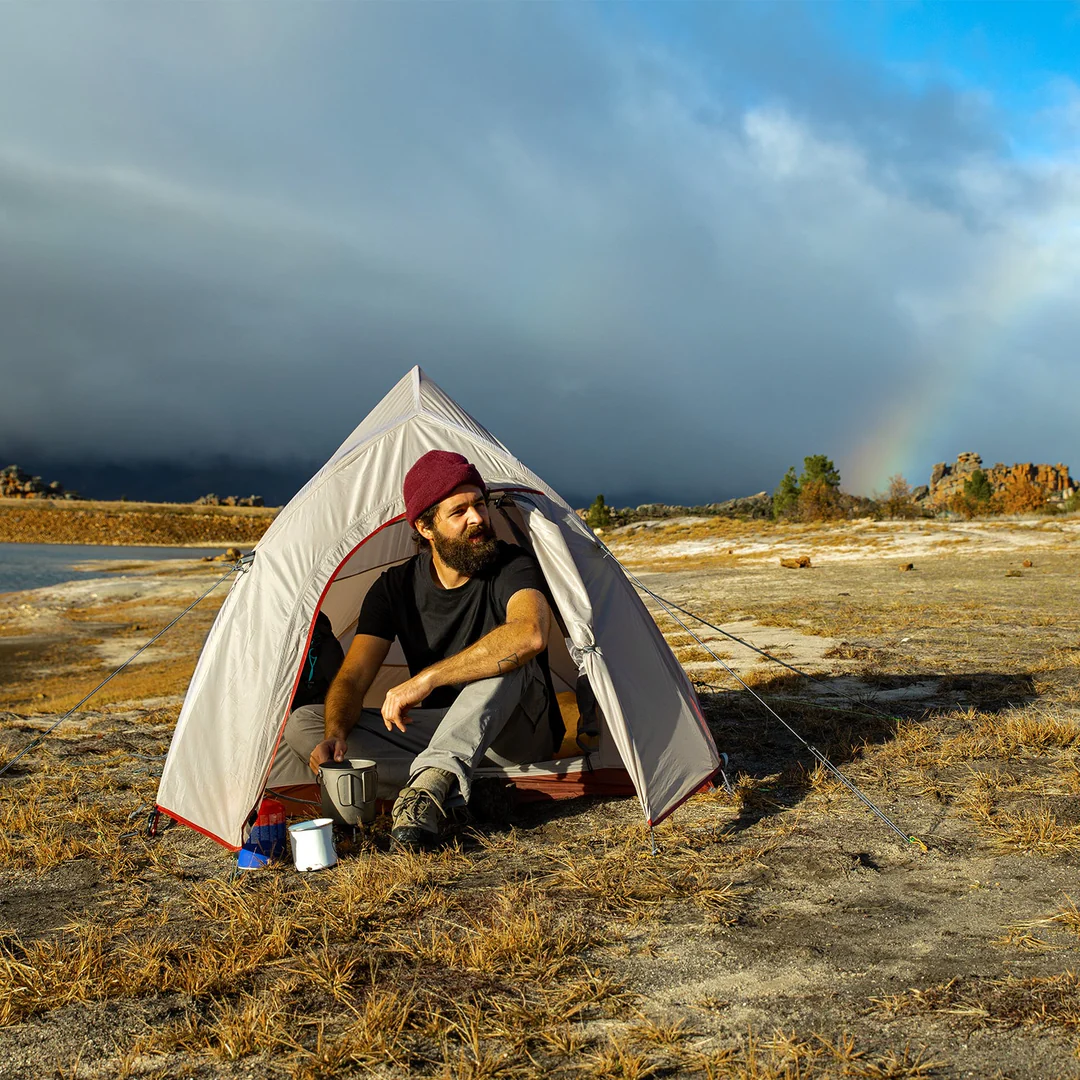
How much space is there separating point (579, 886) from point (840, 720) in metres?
3.50

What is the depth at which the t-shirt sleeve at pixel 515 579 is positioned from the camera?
4.97m

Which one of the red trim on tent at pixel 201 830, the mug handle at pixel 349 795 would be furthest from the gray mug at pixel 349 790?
the red trim on tent at pixel 201 830

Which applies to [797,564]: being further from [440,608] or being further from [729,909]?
[729,909]

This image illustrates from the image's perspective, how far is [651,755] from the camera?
457 centimetres

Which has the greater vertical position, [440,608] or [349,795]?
[440,608]

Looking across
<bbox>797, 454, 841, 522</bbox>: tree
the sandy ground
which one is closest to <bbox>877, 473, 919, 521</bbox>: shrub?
<bbox>797, 454, 841, 522</bbox>: tree

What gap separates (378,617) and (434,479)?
951 millimetres

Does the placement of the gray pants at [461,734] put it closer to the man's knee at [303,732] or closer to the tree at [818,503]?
the man's knee at [303,732]

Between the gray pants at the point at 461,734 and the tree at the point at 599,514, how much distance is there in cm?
5410

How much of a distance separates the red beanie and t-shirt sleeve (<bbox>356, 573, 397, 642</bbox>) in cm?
56

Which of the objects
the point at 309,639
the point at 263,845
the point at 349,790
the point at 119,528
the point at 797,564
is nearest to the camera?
the point at 263,845

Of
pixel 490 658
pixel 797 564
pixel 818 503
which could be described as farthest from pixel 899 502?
pixel 490 658

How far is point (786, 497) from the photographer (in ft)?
204

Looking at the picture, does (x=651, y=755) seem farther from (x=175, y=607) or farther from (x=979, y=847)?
(x=175, y=607)
